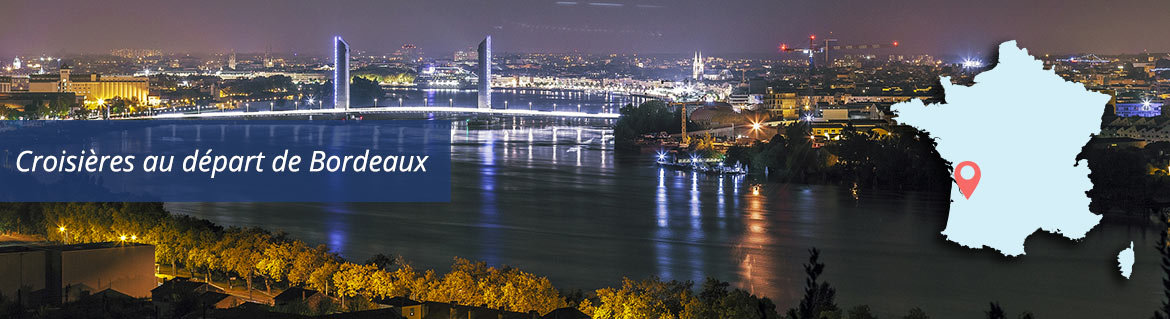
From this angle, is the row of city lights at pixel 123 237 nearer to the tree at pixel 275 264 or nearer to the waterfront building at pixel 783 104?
the tree at pixel 275 264

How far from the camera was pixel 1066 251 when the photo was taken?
5.50 metres

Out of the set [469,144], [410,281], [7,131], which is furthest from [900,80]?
[410,281]

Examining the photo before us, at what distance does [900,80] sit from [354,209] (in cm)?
1073

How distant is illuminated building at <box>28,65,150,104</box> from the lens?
19469 mm

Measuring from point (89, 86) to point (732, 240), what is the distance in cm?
A: 1609

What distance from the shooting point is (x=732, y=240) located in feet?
19.5

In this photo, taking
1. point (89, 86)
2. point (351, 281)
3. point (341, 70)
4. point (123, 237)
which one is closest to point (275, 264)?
point (351, 281)

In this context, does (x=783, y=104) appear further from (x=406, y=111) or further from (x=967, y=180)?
(x=967, y=180)

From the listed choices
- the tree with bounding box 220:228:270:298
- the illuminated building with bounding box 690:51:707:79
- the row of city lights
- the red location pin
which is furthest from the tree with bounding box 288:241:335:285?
the illuminated building with bounding box 690:51:707:79

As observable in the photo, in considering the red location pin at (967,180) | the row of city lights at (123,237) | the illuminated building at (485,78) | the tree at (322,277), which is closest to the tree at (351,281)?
the tree at (322,277)

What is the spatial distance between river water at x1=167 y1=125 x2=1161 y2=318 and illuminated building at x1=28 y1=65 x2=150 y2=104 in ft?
39.9

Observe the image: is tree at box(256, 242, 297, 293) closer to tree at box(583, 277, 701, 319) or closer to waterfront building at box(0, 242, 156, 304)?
waterfront building at box(0, 242, 156, 304)

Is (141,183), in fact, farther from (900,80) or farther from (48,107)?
(900,80)

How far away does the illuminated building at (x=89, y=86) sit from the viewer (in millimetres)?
19469
